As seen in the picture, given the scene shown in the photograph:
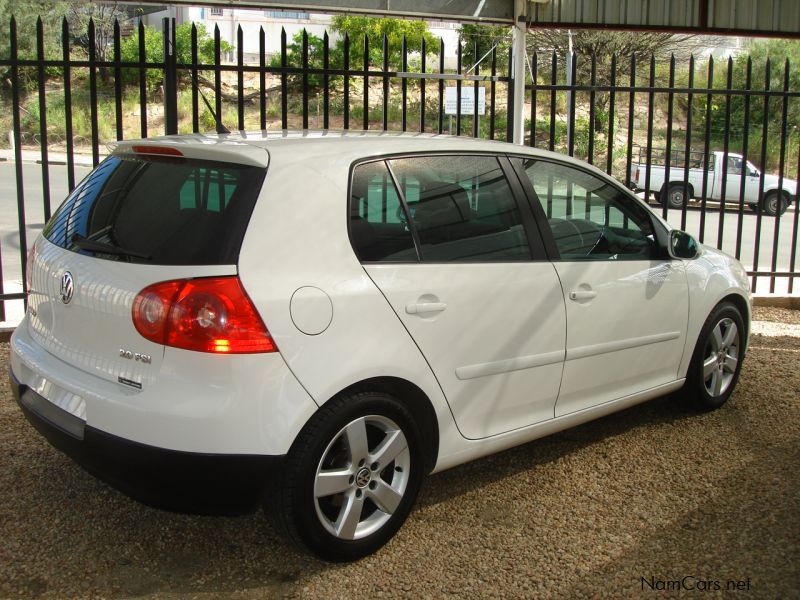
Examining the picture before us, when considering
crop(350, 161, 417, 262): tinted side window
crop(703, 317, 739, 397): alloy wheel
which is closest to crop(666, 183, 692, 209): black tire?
crop(703, 317, 739, 397): alloy wheel

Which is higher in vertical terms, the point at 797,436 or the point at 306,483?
the point at 306,483

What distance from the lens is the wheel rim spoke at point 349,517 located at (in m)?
3.21

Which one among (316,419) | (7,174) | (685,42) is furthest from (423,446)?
(685,42)

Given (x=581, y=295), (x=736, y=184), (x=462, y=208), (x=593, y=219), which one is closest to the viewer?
(x=462, y=208)

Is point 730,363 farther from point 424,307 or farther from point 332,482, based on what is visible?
point 332,482

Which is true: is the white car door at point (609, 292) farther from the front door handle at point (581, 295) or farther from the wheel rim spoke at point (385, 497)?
the wheel rim spoke at point (385, 497)

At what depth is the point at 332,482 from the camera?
312 centimetres

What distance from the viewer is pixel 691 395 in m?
4.96

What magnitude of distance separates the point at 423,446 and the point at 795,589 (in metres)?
1.46

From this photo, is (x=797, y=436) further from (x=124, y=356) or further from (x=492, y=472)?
(x=124, y=356)

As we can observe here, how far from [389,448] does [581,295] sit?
4.18 ft

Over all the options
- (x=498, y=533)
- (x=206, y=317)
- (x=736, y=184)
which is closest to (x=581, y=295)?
(x=498, y=533)

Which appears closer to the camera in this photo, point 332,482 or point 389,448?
point 332,482

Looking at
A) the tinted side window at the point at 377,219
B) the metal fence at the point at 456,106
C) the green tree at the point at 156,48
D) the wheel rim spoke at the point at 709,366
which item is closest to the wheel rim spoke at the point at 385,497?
the tinted side window at the point at 377,219
